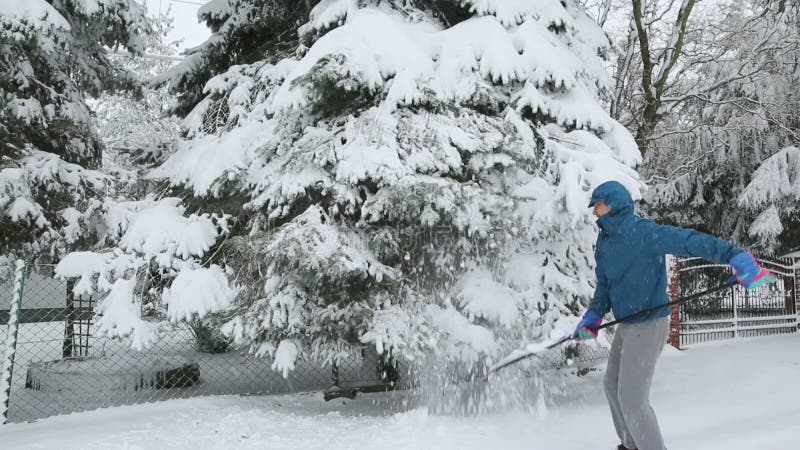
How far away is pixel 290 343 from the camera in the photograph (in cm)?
450

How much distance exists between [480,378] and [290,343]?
1.72 meters

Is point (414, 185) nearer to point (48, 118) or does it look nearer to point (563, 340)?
point (563, 340)

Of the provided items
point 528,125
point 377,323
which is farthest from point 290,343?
point 528,125

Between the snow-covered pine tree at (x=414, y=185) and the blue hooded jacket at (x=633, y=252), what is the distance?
47.0 inches

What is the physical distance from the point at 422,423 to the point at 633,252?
202cm

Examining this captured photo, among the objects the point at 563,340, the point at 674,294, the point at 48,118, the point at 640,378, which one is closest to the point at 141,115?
the point at 48,118

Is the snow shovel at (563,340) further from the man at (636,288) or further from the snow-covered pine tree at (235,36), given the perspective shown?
the snow-covered pine tree at (235,36)

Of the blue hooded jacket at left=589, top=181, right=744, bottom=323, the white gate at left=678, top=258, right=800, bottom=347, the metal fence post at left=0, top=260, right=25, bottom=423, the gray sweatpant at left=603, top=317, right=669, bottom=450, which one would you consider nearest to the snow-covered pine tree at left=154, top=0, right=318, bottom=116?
the metal fence post at left=0, top=260, right=25, bottom=423

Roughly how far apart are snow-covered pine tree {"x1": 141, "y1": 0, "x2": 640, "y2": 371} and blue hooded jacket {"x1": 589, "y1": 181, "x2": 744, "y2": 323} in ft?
3.91

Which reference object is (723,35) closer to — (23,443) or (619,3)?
(619,3)

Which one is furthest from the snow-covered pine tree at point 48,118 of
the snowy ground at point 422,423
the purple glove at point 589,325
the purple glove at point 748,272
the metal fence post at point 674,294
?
the metal fence post at point 674,294

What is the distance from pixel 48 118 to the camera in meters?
6.88

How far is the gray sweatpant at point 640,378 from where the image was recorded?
3.01 meters

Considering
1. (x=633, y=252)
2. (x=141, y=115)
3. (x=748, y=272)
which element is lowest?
(x=748, y=272)
